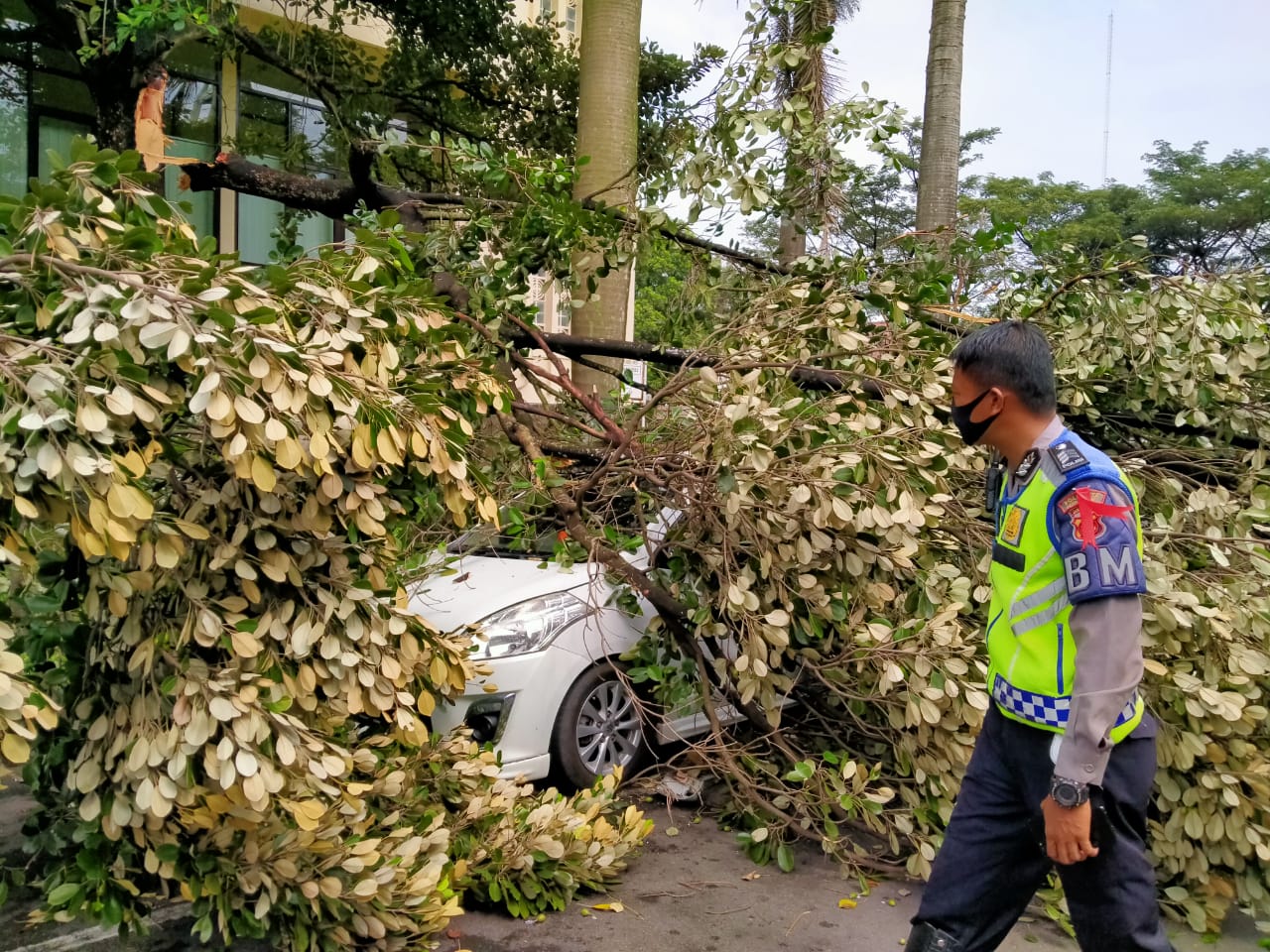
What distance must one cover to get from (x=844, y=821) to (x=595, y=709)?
4.15 ft

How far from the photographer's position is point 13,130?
12828 millimetres

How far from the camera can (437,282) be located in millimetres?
5191

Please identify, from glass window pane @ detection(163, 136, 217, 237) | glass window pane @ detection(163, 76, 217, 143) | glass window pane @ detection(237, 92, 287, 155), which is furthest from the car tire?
glass window pane @ detection(163, 76, 217, 143)

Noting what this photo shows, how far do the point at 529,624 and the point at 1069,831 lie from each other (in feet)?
9.13

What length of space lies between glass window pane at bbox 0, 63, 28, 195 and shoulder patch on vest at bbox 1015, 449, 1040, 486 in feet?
43.9

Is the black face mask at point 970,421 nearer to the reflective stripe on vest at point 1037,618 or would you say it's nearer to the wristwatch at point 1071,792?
the reflective stripe on vest at point 1037,618

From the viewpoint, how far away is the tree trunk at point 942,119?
34.1 feet

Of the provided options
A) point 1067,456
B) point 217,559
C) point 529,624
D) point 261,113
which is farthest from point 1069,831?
point 261,113

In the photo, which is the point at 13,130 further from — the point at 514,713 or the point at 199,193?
the point at 514,713

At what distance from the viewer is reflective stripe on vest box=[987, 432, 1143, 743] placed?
2.53 meters

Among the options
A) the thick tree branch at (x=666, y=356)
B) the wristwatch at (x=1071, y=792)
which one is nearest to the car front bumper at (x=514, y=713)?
the thick tree branch at (x=666, y=356)

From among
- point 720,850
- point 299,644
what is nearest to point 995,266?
point 720,850

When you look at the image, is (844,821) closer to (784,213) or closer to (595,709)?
(595,709)

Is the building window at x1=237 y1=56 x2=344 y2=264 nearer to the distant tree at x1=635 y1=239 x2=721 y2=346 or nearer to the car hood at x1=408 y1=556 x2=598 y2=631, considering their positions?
the distant tree at x1=635 y1=239 x2=721 y2=346
